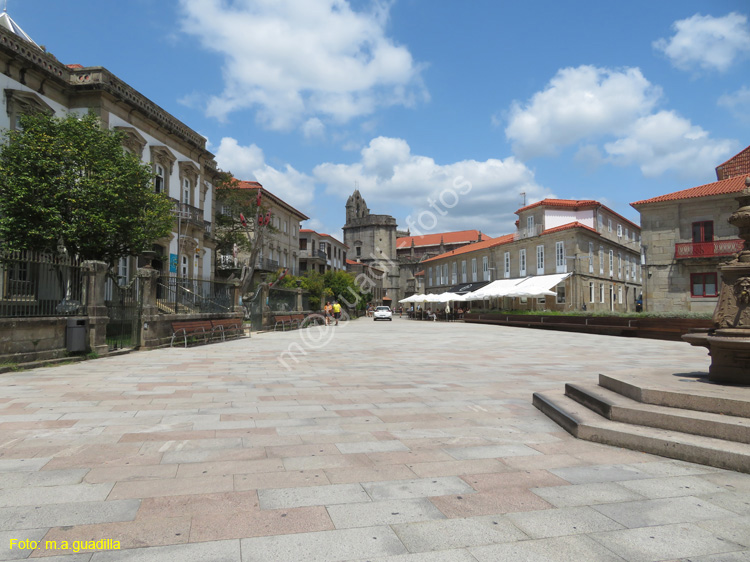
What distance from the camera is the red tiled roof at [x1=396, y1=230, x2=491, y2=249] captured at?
92.4 metres

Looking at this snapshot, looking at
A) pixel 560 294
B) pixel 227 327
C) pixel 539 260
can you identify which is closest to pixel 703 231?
pixel 560 294

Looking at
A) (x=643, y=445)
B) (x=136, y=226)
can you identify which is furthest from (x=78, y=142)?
(x=643, y=445)

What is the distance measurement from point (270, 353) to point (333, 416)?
8.29m

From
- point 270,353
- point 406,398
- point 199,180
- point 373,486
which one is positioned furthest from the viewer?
point 199,180

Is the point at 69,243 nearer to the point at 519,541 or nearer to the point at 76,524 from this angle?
the point at 76,524

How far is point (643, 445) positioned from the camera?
4520 mm

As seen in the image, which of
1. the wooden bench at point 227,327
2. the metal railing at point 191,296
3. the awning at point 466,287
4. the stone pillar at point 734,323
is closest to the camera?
→ the stone pillar at point 734,323

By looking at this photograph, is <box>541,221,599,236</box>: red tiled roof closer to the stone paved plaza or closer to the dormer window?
the dormer window

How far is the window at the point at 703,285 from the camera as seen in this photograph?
25.5m

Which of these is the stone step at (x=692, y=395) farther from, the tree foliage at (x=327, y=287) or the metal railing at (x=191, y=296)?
the tree foliage at (x=327, y=287)

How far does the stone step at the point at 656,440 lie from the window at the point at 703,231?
25416mm

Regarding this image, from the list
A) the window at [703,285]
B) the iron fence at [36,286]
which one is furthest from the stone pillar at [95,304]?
the window at [703,285]

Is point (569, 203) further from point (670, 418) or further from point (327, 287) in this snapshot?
point (670, 418)

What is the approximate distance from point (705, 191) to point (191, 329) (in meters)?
26.2
